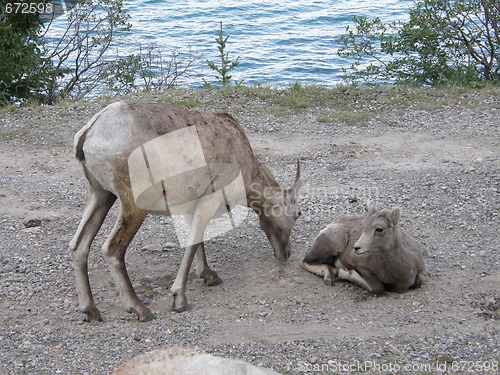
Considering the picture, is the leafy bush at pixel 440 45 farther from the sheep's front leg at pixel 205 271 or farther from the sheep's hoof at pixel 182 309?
the sheep's hoof at pixel 182 309

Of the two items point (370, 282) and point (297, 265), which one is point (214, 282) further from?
point (370, 282)

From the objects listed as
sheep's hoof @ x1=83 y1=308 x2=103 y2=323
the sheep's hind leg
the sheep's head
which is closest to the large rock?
sheep's hoof @ x1=83 y1=308 x2=103 y2=323

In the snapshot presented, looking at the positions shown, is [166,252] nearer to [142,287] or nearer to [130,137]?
[142,287]

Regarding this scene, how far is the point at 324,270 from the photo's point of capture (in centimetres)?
700

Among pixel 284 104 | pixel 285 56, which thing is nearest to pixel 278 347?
pixel 284 104

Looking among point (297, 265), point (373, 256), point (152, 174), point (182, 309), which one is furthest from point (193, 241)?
point (373, 256)

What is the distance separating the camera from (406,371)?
511 centimetres

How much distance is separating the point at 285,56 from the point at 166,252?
1762cm

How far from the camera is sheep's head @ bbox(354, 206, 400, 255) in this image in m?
6.45

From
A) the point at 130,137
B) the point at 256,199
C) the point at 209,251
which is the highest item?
the point at 130,137

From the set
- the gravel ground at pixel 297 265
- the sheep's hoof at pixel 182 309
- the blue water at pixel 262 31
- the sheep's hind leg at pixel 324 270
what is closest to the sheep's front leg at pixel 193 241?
the sheep's hoof at pixel 182 309

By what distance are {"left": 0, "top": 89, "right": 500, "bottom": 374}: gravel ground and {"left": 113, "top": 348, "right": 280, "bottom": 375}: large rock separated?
1.60 m

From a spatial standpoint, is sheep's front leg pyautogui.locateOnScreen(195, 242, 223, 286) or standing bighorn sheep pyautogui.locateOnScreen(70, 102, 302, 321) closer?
standing bighorn sheep pyautogui.locateOnScreen(70, 102, 302, 321)

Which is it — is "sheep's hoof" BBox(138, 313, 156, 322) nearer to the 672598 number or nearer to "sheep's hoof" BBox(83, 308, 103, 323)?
"sheep's hoof" BBox(83, 308, 103, 323)
